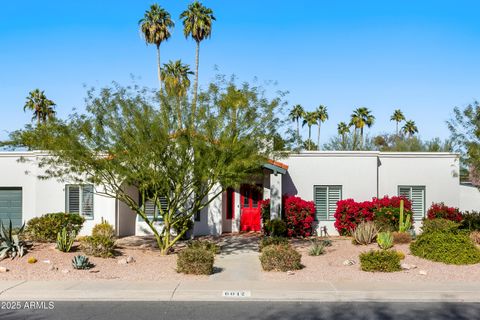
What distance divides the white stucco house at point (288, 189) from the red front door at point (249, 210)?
0.15 ft

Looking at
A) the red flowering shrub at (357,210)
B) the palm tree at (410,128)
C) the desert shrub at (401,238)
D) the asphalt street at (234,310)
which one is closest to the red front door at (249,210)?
the red flowering shrub at (357,210)

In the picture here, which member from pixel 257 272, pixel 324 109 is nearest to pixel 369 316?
pixel 257 272

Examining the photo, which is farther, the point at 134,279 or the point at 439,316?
the point at 134,279

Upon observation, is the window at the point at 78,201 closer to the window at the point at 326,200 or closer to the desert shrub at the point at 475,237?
the window at the point at 326,200

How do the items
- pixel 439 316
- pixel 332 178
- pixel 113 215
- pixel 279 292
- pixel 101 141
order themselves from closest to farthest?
pixel 439 316, pixel 279 292, pixel 101 141, pixel 113 215, pixel 332 178

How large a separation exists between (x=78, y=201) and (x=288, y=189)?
29.0ft

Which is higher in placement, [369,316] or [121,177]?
[121,177]

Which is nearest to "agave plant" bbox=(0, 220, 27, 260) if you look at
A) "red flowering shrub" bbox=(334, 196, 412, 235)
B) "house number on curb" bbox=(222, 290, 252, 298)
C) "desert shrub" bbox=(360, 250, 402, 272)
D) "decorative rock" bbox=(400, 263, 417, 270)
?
"house number on curb" bbox=(222, 290, 252, 298)

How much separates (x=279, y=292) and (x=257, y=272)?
253cm

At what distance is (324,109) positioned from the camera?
60.4 m

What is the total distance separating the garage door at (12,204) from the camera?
2189 cm

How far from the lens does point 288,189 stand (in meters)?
22.0

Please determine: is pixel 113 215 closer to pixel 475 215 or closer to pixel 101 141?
pixel 101 141

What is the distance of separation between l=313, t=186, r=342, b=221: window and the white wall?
1196 cm
